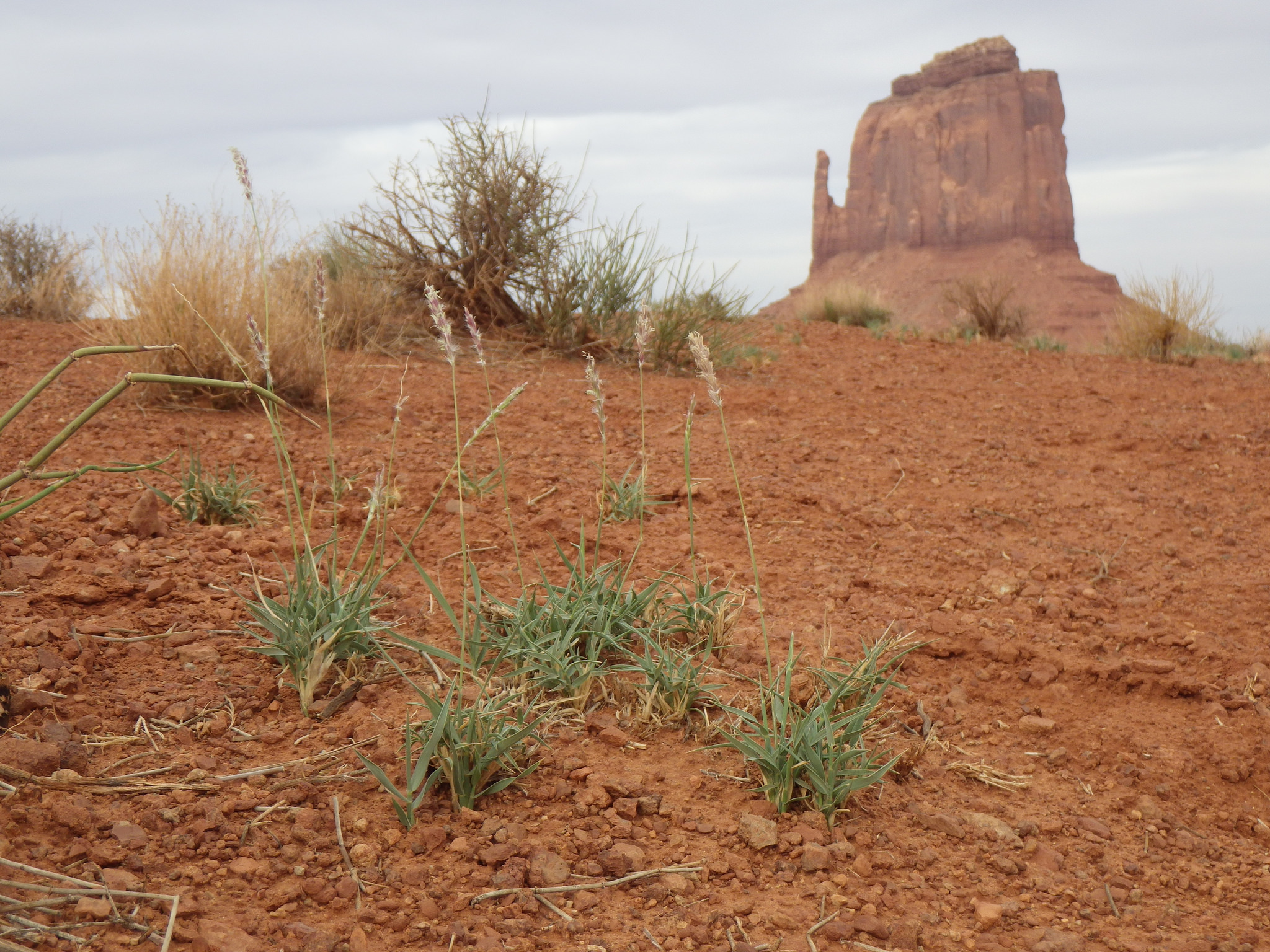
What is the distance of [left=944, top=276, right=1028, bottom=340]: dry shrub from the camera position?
1075 centimetres

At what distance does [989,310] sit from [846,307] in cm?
180

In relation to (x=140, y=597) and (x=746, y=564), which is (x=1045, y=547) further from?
(x=140, y=597)

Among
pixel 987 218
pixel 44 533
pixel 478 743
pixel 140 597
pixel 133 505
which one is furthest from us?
pixel 987 218

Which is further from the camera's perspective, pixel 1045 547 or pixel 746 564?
pixel 1045 547

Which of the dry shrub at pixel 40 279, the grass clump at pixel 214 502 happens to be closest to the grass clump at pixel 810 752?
the grass clump at pixel 214 502

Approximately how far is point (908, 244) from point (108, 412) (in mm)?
59921

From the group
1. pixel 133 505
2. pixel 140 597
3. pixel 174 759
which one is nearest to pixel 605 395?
pixel 133 505

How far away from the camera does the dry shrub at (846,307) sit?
11.8 metres

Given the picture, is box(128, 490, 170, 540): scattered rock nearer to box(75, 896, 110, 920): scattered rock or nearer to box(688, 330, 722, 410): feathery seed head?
box(75, 896, 110, 920): scattered rock

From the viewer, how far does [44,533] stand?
273 centimetres

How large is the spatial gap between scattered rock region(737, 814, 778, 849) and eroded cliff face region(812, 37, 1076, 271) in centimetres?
6047

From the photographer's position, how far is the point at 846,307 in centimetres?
1192

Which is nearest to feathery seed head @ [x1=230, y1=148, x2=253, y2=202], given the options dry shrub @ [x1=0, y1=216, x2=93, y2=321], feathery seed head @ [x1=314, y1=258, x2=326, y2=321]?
feathery seed head @ [x1=314, y1=258, x2=326, y2=321]

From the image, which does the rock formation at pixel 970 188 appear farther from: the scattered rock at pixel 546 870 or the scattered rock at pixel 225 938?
the scattered rock at pixel 225 938
